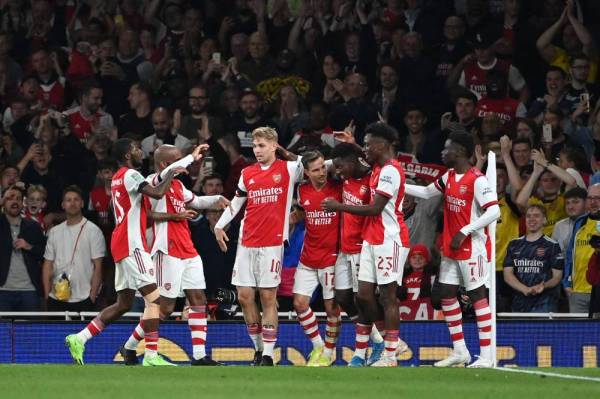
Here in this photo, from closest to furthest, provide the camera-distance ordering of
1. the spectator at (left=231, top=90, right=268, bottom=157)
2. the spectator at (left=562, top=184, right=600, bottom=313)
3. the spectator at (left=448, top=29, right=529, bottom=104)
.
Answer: the spectator at (left=562, top=184, right=600, bottom=313)
the spectator at (left=231, top=90, right=268, bottom=157)
the spectator at (left=448, top=29, right=529, bottom=104)

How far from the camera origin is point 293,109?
21.1m

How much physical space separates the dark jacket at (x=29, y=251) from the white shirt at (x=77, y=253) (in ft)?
0.43

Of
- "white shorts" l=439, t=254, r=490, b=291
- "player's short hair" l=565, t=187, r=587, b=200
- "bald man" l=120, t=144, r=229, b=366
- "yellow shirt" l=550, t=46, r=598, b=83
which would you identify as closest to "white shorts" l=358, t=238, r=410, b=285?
"white shorts" l=439, t=254, r=490, b=291

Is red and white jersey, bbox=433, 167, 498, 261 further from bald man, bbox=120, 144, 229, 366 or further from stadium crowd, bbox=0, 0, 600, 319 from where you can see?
bald man, bbox=120, 144, 229, 366

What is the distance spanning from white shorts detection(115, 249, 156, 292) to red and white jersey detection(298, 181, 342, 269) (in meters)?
1.85

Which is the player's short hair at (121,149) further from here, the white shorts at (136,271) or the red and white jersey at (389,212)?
the red and white jersey at (389,212)

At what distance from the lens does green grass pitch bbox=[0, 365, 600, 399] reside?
1209 centimetres

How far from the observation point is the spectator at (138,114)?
21453mm

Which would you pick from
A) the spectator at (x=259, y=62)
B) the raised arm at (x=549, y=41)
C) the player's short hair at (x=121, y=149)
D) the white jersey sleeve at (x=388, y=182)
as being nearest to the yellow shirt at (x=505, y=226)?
the raised arm at (x=549, y=41)

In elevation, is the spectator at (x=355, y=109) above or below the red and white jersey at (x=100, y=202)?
above

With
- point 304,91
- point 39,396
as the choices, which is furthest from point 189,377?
point 304,91

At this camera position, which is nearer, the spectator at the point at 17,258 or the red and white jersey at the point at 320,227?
the red and white jersey at the point at 320,227

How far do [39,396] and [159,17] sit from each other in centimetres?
1336

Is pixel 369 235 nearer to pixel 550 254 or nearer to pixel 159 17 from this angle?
pixel 550 254
